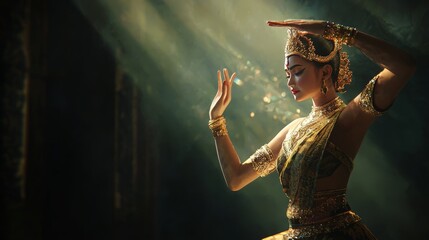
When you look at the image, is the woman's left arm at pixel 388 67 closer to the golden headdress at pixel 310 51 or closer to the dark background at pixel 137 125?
the golden headdress at pixel 310 51

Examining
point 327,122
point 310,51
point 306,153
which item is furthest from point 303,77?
point 306,153

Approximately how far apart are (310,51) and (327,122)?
0.32m

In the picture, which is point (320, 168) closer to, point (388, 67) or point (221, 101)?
point (388, 67)

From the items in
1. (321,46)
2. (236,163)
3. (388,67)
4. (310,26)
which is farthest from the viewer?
(236,163)

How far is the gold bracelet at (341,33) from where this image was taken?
1848 mm

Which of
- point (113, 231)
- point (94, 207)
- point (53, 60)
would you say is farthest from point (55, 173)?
point (53, 60)

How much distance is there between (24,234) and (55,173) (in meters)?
0.43

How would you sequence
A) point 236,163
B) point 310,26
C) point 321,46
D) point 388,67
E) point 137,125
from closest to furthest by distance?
1. point 388,67
2. point 310,26
3. point 321,46
4. point 236,163
5. point 137,125

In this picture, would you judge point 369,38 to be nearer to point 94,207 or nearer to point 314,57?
point 314,57

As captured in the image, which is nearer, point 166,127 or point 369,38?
point 369,38

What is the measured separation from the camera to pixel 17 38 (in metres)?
2.56

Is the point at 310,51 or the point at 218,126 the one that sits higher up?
the point at 310,51

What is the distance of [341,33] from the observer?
6.09 ft

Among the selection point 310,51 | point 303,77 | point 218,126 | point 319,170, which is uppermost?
point 310,51
